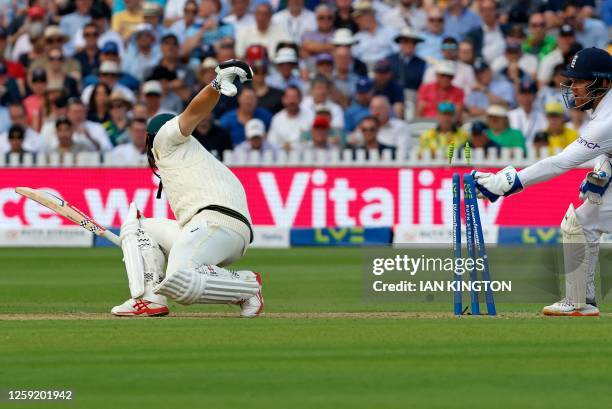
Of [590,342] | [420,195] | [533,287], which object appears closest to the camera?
[590,342]

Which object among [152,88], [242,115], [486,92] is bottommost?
[242,115]

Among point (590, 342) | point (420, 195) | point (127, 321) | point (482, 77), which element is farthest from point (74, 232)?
point (590, 342)

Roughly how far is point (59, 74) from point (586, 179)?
563 inches

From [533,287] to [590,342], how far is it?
203cm

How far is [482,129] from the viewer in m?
20.9

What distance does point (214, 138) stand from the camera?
21.2 metres

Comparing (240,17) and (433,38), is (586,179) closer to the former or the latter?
(433,38)

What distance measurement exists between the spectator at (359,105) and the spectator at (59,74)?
4.34 metres

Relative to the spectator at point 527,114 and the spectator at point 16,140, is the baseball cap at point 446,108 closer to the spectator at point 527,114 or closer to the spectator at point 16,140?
the spectator at point 527,114

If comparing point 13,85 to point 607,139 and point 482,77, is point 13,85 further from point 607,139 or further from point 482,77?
point 607,139

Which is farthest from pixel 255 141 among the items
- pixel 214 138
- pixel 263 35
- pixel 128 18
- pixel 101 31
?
Result: pixel 101 31

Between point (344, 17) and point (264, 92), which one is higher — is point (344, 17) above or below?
above

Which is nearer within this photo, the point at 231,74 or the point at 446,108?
the point at 231,74

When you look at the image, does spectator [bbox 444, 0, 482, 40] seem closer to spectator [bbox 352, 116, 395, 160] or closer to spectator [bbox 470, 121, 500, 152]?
spectator [bbox 470, 121, 500, 152]
